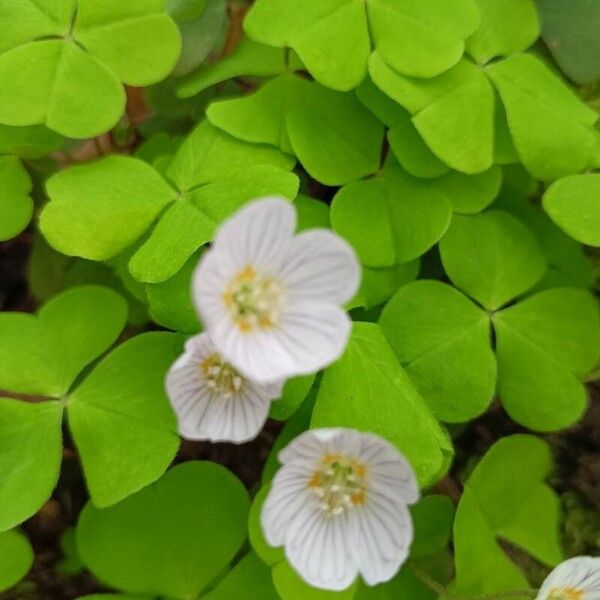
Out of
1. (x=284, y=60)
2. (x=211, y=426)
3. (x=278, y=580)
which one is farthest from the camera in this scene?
(x=284, y=60)

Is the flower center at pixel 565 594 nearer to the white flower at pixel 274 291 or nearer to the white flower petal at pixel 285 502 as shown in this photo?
the white flower petal at pixel 285 502

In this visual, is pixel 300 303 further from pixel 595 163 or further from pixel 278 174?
pixel 595 163

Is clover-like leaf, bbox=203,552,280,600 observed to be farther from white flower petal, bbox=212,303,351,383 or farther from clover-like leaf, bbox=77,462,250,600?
white flower petal, bbox=212,303,351,383

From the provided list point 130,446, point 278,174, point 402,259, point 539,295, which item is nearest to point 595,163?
point 539,295

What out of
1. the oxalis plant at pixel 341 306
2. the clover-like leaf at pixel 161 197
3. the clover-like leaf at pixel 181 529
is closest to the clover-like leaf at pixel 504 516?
the oxalis plant at pixel 341 306

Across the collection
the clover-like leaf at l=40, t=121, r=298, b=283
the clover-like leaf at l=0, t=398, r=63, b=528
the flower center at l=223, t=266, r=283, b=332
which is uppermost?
the flower center at l=223, t=266, r=283, b=332

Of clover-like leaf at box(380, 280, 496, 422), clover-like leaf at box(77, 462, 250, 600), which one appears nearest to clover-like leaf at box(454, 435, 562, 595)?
clover-like leaf at box(380, 280, 496, 422)
